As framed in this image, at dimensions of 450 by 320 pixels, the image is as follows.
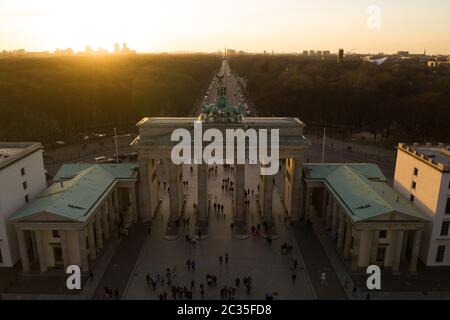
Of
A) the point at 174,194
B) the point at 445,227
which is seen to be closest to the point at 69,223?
the point at 174,194

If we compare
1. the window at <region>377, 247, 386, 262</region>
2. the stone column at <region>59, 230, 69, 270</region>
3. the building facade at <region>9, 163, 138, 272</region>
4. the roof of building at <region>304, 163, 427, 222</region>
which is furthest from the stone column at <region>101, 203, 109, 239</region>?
the window at <region>377, 247, 386, 262</region>

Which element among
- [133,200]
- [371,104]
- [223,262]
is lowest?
[223,262]

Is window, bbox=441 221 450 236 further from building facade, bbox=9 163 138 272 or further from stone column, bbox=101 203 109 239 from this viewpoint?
stone column, bbox=101 203 109 239

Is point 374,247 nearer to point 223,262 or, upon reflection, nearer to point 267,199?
point 267,199

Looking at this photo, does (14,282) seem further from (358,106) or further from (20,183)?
(358,106)

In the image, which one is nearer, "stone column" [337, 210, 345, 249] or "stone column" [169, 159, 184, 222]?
"stone column" [337, 210, 345, 249]
